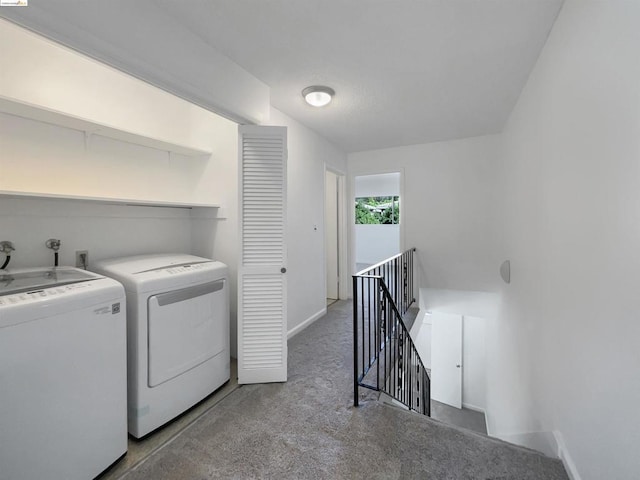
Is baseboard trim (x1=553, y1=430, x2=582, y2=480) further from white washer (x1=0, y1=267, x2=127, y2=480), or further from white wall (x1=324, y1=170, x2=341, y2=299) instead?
white wall (x1=324, y1=170, x2=341, y2=299)

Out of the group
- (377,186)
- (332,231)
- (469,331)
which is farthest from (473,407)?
(377,186)

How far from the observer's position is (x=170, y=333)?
172 centimetres

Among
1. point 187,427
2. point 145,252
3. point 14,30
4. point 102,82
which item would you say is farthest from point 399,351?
point 14,30

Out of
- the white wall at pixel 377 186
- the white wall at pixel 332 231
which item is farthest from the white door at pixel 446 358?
the white wall at pixel 377 186

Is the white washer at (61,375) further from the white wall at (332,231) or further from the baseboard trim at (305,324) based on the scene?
the white wall at (332,231)

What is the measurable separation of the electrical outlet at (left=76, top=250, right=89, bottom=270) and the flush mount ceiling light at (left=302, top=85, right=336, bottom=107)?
6.79 ft

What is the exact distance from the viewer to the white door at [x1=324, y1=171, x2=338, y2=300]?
172 inches

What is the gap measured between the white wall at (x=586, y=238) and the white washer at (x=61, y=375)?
7.09 ft

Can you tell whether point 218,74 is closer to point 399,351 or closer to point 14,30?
point 14,30

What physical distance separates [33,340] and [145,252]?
50.2 inches

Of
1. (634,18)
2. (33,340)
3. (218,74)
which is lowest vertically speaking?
(33,340)

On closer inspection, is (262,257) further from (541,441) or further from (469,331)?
(469,331)

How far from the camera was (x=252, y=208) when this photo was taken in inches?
85.7

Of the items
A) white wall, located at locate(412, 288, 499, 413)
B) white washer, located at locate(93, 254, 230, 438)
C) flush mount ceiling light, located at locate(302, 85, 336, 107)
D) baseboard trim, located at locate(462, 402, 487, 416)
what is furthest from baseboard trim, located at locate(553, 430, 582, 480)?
baseboard trim, located at locate(462, 402, 487, 416)
